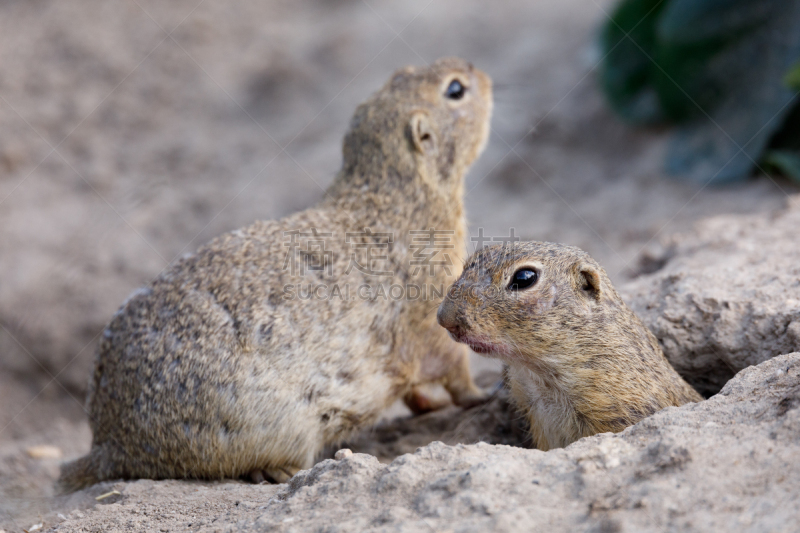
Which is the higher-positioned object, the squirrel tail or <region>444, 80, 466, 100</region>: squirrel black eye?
<region>444, 80, 466, 100</region>: squirrel black eye

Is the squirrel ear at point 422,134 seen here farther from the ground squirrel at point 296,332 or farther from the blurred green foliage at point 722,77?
the blurred green foliage at point 722,77

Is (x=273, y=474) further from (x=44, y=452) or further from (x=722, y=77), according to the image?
(x=722, y=77)

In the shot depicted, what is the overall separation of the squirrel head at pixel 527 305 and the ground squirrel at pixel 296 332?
1056mm

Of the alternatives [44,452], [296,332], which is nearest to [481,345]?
[296,332]

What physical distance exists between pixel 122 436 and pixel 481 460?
251 cm

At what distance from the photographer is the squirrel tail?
4.47 m

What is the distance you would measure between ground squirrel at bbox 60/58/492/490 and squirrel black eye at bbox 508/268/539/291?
1295mm

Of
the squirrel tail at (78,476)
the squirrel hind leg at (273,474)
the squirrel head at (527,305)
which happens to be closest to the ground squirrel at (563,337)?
the squirrel head at (527,305)

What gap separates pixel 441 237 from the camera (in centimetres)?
542

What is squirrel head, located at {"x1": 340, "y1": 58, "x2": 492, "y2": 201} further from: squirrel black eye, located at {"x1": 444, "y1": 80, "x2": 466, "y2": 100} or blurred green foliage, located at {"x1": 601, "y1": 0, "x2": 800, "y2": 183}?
blurred green foliage, located at {"x1": 601, "y1": 0, "x2": 800, "y2": 183}

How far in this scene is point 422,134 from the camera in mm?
5496

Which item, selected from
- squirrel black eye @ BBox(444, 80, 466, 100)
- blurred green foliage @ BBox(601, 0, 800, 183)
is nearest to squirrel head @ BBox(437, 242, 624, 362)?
squirrel black eye @ BBox(444, 80, 466, 100)

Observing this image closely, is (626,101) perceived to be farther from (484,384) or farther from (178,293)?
(178,293)

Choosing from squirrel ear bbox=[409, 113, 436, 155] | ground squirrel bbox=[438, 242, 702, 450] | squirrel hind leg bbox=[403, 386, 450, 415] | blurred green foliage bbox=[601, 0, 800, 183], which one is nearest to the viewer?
ground squirrel bbox=[438, 242, 702, 450]
